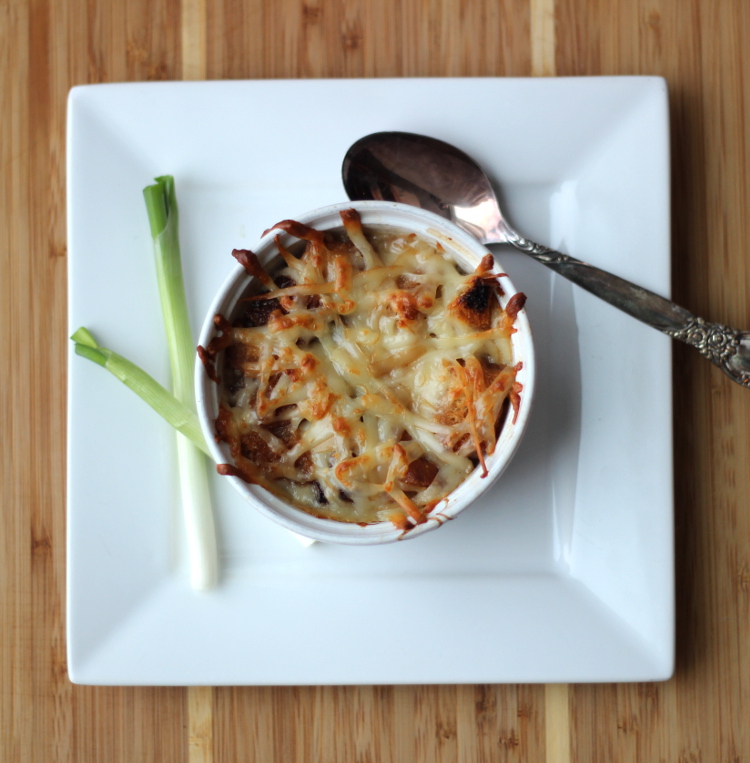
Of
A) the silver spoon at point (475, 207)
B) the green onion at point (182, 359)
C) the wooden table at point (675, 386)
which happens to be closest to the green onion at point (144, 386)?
the green onion at point (182, 359)

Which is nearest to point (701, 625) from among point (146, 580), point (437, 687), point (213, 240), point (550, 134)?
point (437, 687)

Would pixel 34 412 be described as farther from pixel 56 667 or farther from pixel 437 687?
pixel 437 687

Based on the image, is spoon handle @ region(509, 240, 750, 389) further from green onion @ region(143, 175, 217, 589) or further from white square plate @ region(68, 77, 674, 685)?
green onion @ region(143, 175, 217, 589)

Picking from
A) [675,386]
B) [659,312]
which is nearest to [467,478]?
[659,312]

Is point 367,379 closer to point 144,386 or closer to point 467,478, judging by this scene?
point 467,478

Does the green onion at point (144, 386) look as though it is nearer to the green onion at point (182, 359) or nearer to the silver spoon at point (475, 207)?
the green onion at point (182, 359)

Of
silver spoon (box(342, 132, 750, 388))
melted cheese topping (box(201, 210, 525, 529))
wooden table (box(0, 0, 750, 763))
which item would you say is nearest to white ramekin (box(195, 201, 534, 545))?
melted cheese topping (box(201, 210, 525, 529))
